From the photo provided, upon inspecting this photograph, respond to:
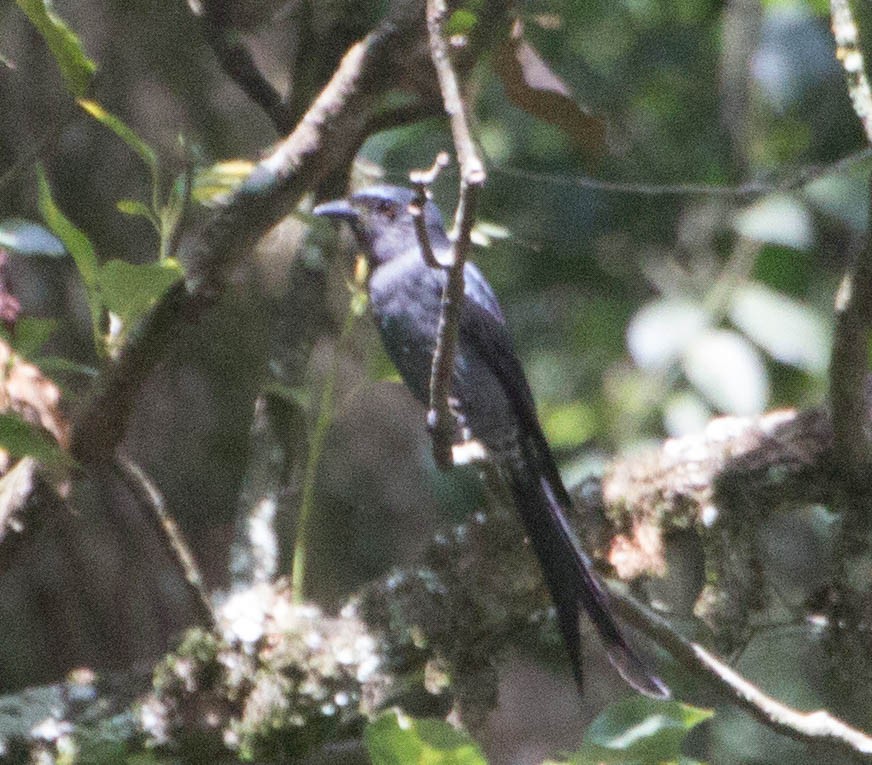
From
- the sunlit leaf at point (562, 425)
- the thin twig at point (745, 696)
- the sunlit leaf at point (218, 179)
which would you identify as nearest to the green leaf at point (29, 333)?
the sunlit leaf at point (218, 179)

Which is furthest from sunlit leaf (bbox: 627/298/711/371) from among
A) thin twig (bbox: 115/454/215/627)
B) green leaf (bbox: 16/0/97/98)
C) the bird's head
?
green leaf (bbox: 16/0/97/98)

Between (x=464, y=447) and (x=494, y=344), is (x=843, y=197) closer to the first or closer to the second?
(x=494, y=344)

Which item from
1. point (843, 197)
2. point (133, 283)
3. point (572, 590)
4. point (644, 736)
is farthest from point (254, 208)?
point (843, 197)

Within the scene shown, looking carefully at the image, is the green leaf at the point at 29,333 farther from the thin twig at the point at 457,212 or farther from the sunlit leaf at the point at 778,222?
the sunlit leaf at the point at 778,222

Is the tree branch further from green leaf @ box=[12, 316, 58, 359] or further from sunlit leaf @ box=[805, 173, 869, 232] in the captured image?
sunlit leaf @ box=[805, 173, 869, 232]

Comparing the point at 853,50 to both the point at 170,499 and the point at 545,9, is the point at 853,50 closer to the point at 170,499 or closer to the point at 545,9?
the point at 545,9

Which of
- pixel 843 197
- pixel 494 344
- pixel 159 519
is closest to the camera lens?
pixel 159 519
